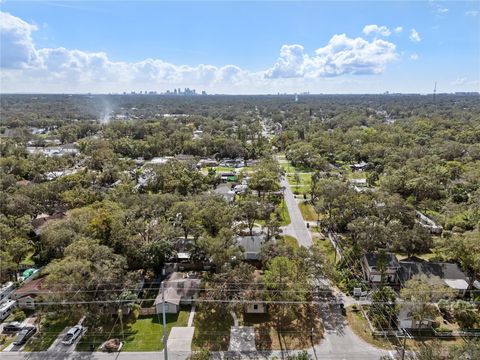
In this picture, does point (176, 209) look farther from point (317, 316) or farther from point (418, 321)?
point (418, 321)

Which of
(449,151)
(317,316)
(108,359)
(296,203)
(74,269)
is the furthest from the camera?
(449,151)

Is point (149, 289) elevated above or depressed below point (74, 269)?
below

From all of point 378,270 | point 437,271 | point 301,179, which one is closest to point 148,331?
point 378,270

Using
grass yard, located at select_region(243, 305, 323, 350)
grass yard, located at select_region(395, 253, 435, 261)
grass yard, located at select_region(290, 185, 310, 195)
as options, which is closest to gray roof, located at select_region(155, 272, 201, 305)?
grass yard, located at select_region(243, 305, 323, 350)

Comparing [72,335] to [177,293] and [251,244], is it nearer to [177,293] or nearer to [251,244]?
[177,293]

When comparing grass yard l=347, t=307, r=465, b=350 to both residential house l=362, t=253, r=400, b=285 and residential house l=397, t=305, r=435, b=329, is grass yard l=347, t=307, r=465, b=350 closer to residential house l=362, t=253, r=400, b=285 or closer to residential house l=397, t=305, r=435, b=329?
residential house l=397, t=305, r=435, b=329

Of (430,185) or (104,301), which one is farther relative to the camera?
(430,185)

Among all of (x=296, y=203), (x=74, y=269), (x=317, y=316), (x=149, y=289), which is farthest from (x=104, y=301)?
(x=296, y=203)
